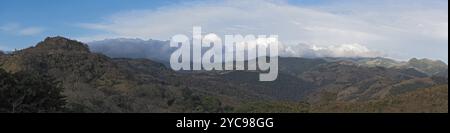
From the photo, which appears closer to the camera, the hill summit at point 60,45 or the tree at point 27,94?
the tree at point 27,94

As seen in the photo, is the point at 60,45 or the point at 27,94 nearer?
the point at 27,94

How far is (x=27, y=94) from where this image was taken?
31094mm

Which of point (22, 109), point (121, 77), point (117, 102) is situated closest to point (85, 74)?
point (121, 77)

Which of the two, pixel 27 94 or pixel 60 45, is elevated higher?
pixel 60 45

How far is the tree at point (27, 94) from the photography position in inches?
1148

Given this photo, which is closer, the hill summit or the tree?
the tree

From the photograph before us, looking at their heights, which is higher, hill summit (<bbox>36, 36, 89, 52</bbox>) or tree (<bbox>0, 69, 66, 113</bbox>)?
hill summit (<bbox>36, 36, 89, 52</bbox>)

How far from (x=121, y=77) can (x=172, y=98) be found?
15154 mm

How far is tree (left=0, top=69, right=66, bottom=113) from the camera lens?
29172 mm

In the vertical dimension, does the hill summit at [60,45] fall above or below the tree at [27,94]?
above
